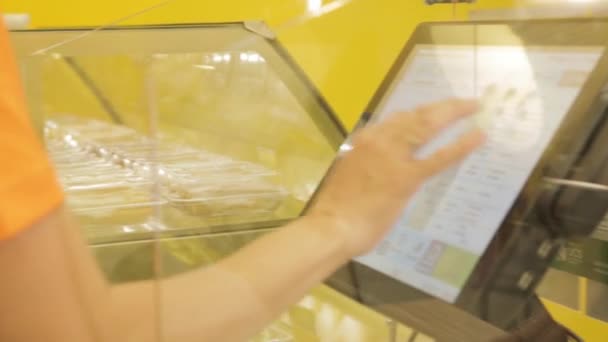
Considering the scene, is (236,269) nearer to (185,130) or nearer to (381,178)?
(381,178)

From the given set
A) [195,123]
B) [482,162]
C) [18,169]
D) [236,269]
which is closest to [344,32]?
[195,123]

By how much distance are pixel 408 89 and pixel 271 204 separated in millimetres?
303

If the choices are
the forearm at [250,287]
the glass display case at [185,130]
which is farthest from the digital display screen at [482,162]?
the glass display case at [185,130]

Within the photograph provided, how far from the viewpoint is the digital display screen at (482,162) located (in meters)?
0.75

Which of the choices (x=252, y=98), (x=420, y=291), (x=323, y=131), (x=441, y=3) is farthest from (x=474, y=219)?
(x=252, y=98)

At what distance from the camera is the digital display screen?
75 cm

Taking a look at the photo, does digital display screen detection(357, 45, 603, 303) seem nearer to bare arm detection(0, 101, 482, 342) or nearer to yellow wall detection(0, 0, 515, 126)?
bare arm detection(0, 101, 482, 342)

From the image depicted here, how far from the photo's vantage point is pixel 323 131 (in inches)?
49.5

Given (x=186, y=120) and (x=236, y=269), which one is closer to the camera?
(x=236, y=269)

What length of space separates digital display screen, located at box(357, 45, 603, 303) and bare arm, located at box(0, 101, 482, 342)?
1.4 inches

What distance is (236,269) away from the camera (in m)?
0.68

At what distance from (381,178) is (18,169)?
1.02 feet

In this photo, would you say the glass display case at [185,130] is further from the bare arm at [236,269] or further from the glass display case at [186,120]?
the bare arm at [236,269]

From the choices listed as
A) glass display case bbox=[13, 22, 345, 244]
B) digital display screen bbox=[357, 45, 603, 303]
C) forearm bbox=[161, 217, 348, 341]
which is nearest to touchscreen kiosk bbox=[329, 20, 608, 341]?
digital display screen bbox=[357, 45, 603, 303]
